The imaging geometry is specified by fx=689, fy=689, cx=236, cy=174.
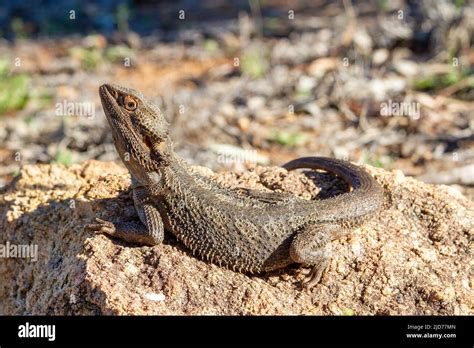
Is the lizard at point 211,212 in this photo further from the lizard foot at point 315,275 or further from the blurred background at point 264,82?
the blurred background at point 264,82

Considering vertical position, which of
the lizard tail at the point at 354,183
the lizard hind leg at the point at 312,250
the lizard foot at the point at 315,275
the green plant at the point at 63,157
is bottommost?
the lizard foot at the point at 315,275

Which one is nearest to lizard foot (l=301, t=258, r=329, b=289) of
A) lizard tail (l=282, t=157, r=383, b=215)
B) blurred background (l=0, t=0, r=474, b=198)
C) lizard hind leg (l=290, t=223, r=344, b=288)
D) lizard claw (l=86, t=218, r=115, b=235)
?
lizard hind leg (l=290, t=223, r=344, b=288)

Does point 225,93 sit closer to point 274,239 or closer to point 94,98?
point 94,98

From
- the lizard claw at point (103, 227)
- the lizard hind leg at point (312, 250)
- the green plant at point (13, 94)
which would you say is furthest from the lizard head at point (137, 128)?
the green plant at point (13, 94)

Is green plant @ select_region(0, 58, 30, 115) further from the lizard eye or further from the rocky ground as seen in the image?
the lizard eye

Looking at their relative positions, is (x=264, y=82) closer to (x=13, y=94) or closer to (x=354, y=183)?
(x=13, y=94)
